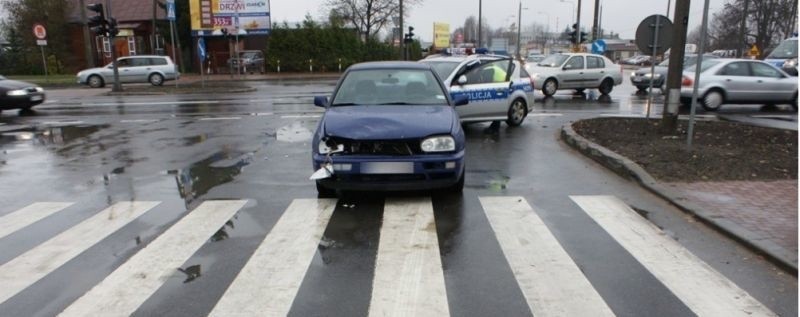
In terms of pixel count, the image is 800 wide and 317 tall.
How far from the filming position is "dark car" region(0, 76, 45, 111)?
16.8m

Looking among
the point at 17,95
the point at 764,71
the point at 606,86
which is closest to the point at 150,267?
the point at 17,95

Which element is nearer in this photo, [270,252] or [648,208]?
[270,252]

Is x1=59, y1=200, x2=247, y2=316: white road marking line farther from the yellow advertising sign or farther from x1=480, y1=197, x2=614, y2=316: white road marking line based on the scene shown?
the yellow advertising sign

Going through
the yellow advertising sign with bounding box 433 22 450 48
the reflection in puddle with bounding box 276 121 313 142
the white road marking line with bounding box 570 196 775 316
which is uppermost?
the yellow advertising sign with bounding box 433 22 450 48

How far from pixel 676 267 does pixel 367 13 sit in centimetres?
5015

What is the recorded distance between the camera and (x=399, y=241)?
497 cm

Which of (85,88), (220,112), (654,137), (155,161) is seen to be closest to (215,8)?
(85,88)

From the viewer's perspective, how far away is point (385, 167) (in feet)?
19.3

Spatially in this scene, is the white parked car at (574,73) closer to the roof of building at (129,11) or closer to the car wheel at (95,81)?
the car wheel at (95,81)

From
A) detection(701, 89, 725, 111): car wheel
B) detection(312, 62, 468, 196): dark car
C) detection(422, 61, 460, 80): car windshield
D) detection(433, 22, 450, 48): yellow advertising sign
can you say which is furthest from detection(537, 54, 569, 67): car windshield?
detection(433, 22, 450, 48): yellow advertising sign

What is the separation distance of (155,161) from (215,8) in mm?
33808

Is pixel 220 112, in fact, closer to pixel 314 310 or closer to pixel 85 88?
pixel 314 310

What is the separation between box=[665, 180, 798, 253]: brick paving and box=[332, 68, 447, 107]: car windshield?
309cm

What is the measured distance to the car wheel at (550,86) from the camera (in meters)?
20.5
